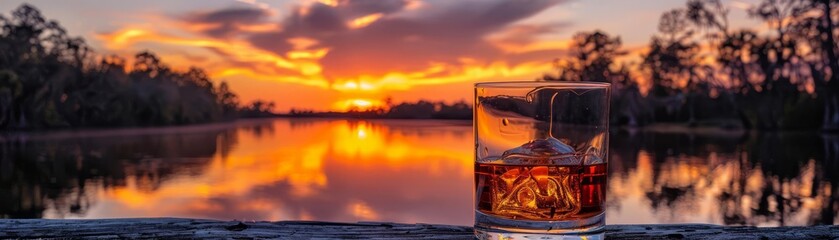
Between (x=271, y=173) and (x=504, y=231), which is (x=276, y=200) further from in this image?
(x=504, y=231)

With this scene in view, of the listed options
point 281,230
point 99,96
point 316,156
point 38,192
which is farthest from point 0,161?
point 281,230

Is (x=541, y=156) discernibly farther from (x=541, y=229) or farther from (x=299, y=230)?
(x=299, y=230)

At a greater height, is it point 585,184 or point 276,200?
point 585,184

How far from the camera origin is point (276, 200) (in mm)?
16531

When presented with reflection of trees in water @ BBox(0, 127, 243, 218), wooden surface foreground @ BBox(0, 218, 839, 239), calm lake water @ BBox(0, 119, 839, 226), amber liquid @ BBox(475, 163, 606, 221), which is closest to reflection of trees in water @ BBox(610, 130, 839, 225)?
calm lake water @ BBox(0, 119, 839, 226)

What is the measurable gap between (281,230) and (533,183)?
751 mm

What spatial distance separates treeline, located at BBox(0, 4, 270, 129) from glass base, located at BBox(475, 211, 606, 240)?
38.4 metres

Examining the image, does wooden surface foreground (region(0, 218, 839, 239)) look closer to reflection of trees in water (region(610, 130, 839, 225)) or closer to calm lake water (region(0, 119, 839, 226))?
calm lake water (region(0, 119, 839, 226))

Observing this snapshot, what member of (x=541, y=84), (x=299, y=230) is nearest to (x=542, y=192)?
(x=541, y=84)

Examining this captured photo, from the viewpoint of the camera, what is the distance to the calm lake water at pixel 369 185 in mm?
13805

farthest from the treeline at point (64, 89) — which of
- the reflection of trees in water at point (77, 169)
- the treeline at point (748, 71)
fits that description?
the treeline at point (748, 71)

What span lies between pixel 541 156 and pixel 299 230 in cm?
75

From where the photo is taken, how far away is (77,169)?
21.3 m

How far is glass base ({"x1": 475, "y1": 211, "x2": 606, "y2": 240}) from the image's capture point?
1.07 metres
